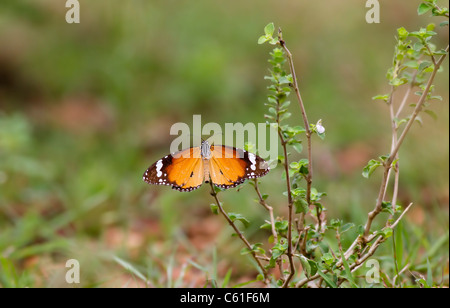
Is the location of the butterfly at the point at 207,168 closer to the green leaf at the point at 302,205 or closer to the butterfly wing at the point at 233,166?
the butterfly wing at the point at 233,166

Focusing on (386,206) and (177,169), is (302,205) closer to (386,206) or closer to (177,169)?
(386,206)

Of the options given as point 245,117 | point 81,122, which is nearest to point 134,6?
point 81,122

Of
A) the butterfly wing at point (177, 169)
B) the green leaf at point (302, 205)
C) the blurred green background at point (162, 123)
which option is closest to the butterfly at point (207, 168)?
the butterfly wing at point (177, 169)
